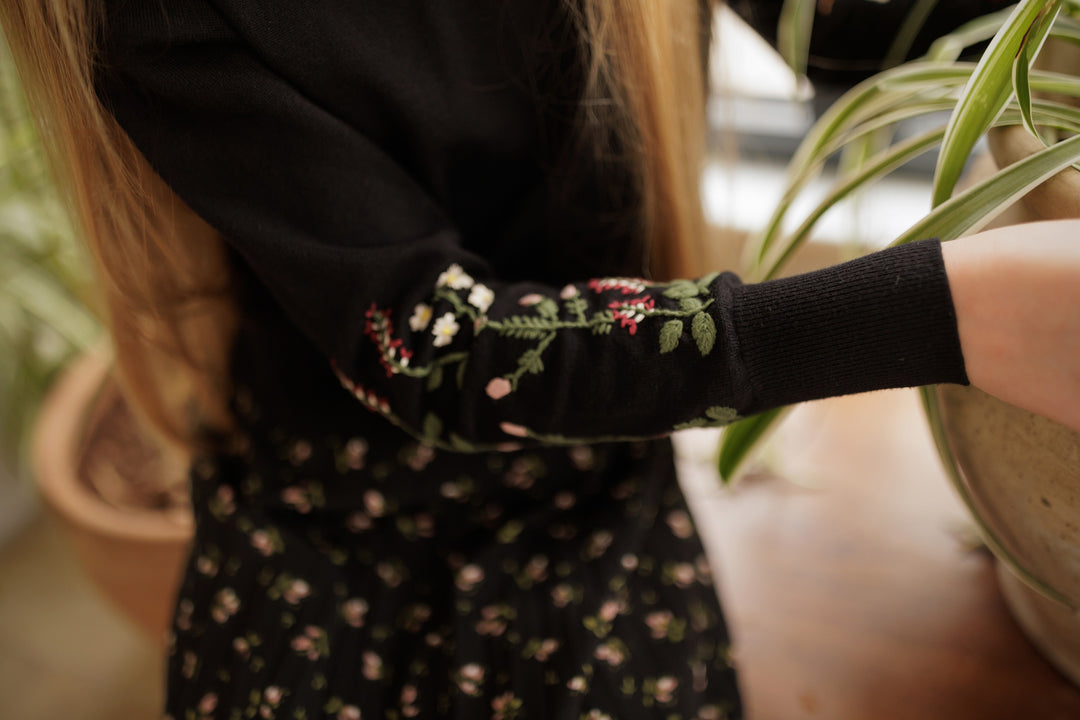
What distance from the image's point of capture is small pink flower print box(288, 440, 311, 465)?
0.61m

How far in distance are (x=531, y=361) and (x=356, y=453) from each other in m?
0.21

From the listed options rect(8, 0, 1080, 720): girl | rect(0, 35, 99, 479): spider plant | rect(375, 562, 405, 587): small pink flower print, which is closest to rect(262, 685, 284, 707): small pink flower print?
rect(8, 0, 1080, 720): girl

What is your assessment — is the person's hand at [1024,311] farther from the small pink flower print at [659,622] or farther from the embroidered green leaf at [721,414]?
the small pink flower print at [659,622]

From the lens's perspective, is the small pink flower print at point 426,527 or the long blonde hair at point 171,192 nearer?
the long blonde hair at point 171,192

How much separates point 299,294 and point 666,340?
23 centimetres

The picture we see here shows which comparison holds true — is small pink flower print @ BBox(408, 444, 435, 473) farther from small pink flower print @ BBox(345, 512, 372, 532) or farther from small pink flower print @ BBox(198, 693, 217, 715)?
small pink flower print @ BBox(198, 693, 217, 715)

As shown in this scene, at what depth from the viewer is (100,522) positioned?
813 millimetres

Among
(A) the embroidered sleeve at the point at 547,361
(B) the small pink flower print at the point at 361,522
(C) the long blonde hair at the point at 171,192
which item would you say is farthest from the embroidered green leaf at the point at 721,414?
(B) the small pink flower print at the point at 361,522

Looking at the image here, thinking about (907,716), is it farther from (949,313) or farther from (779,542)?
(949,313)

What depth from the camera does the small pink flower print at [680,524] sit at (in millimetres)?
602

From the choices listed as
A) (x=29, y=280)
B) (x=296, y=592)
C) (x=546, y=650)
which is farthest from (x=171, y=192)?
(x=29, y=280)

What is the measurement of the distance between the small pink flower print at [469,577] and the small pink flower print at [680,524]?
0.15 metres

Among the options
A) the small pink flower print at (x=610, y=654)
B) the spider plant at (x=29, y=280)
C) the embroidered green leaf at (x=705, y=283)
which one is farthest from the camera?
the spider plant at (x=29, y=280)

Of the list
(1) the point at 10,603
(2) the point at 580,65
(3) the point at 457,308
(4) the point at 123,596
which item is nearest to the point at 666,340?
(3) the point at 457,308
